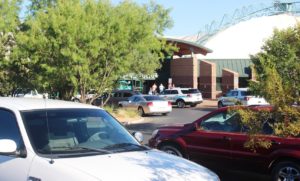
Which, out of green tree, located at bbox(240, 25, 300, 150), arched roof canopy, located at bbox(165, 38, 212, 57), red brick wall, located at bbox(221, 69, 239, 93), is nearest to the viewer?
green tree, located at bbox(240, 25, 300, 150)

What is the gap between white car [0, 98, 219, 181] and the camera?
15.4 feet

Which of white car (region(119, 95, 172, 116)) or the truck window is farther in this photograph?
white car (region(119, 95, 172, 116))

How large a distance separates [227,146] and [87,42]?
465 inches

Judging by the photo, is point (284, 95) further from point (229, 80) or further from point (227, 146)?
point (229, 80)

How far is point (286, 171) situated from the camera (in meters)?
8.31

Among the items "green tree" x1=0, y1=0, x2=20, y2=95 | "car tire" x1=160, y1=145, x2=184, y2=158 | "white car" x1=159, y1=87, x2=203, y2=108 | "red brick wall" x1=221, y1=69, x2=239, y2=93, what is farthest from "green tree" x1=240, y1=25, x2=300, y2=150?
"red brick wall" x1=221, y1=69, x2=239, y2=93

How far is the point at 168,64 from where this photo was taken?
66.1 metres

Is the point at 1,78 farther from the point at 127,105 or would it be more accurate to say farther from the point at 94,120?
the point at 94,120

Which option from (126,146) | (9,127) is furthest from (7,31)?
(126,146)

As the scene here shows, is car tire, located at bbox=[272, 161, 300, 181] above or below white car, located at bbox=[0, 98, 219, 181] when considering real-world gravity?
below

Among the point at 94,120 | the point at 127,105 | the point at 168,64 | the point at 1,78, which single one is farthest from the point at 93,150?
the point at 168,64

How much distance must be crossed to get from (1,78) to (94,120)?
22.0 meters

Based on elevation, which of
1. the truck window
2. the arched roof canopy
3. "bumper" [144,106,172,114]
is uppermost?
the arched roof canopy

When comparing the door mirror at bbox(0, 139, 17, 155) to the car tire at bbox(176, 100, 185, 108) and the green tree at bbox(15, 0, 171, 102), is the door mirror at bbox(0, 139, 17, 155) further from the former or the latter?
the car tire at bbox(176, 100, 185, 108)
